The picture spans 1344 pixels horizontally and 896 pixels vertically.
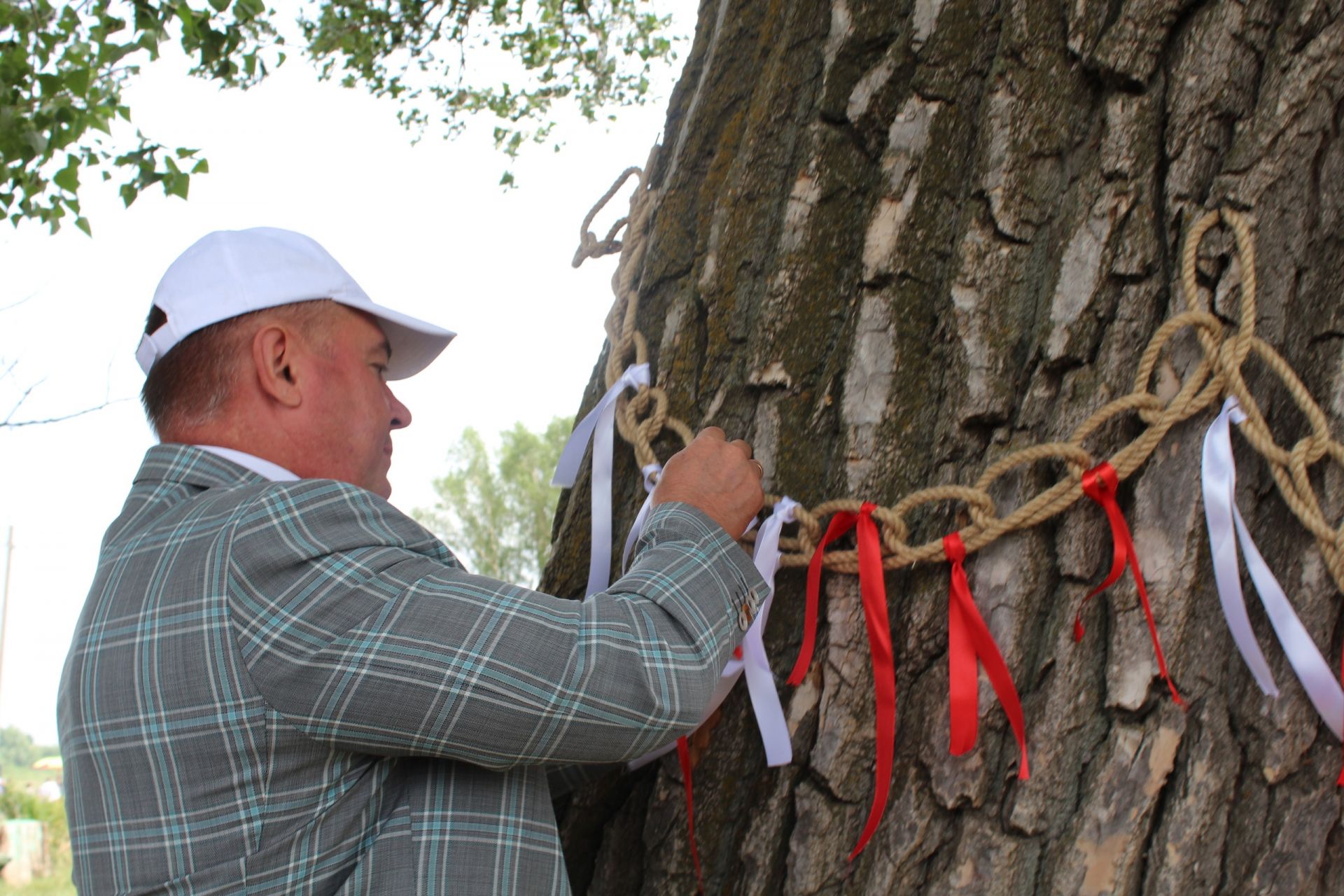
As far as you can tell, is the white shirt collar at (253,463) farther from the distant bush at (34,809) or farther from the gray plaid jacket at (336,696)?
the distant bush at (34,809)

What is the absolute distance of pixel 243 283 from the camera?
1540 mm

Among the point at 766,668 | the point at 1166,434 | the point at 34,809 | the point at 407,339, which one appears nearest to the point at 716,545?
the point at 766,668

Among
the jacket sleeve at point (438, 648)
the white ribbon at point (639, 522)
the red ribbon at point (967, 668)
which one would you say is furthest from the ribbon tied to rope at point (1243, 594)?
the white ribbon at point (639, 522)

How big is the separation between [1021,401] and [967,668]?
38 centimetres

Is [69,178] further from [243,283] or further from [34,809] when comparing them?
[34,809]

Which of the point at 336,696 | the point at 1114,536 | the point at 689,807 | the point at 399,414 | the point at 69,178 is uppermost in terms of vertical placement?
the point at 69,178

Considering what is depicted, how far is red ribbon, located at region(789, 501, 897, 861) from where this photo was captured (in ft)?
4.62

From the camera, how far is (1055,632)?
1407mm

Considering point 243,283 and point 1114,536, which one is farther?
point 243,283

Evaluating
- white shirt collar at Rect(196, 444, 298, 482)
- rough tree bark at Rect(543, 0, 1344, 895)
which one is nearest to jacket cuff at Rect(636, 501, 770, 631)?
rough tree bark at Rect(543, 0, 1344, 895)

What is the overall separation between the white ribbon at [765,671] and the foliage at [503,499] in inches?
1022

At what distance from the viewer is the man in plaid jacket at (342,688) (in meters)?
1.15

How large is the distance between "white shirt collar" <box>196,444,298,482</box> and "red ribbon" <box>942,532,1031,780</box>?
2.92 ft

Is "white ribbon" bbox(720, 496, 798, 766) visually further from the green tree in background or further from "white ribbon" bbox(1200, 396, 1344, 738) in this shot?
the green tree in background
